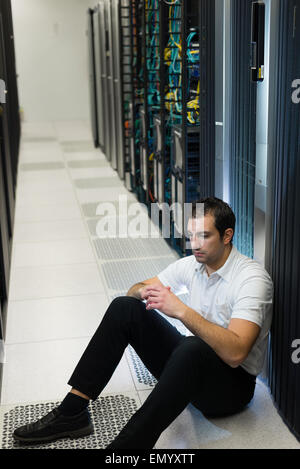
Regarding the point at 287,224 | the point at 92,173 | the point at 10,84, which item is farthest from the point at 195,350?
the point at 92,173

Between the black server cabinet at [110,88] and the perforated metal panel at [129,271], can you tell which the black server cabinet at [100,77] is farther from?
the perforated metal panel at [129,271]

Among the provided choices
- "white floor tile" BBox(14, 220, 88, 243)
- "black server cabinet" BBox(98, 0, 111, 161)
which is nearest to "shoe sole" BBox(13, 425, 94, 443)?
"white floor tile" BBox(14, 220, 88, 243)

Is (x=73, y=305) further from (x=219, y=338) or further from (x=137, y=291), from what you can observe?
(x=219, y=338)

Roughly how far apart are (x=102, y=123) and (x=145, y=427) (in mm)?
8069

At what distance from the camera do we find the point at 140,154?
6.35m

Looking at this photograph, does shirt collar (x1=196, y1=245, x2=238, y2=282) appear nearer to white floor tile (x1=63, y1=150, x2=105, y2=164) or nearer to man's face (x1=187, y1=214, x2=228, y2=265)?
man's face (x1=187, y1=214, x2=228, y2=265)

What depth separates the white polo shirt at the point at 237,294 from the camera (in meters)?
2.07

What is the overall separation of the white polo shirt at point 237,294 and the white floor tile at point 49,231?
9.78ft

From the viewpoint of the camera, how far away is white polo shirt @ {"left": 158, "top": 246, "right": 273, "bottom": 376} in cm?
207

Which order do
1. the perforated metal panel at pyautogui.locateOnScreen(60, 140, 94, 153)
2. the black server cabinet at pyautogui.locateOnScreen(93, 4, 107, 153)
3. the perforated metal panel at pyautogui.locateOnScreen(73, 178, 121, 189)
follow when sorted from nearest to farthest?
the perforated metal panel at pyautogui.locateOnScreen(73, 178, 121, 189)
the black server cabinet at pyautogui.locateOnScreen(93, 4, 107, 153)
the perforated metal panel at pyautogui.locateOnScreen(60, 140, 94, 153)

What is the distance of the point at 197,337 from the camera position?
202cm

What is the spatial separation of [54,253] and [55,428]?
2646 mm

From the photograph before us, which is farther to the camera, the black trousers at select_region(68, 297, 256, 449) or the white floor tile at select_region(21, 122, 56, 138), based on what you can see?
the white floor tile at select_region(21, 122, 56, 138)

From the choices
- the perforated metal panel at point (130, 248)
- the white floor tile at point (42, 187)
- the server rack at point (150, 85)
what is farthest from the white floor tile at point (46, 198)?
the perforated metal panel at point (130, 248)
